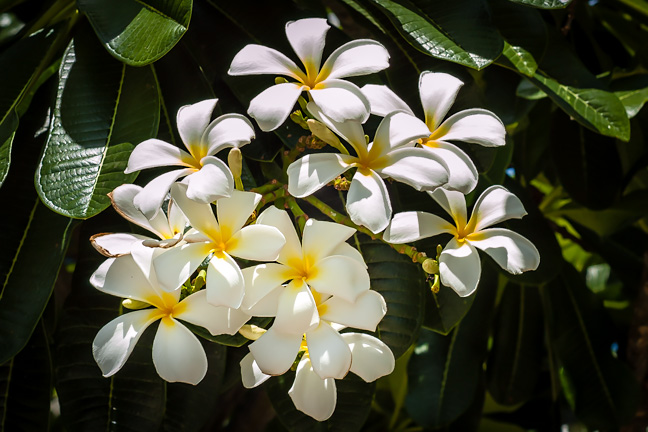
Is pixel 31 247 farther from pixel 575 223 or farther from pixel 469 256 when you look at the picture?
pixel 575 223

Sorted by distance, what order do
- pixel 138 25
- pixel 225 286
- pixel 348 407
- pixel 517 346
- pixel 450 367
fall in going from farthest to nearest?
pixel 517 346 < pixel 450 367 < pixel 348 407 < pixel 138 25 < pixel 225 286

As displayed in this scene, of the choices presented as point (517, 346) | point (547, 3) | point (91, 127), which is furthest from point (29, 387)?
point (517, 346)

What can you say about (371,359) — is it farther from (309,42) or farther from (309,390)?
(309,42)

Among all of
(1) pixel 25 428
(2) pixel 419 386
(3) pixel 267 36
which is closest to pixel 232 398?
(2) pixel 419 386

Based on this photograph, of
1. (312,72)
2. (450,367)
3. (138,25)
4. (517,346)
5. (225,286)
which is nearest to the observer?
(225,286)

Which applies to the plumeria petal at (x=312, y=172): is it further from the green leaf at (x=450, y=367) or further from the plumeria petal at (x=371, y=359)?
the green leaf at (x=450, y=367)

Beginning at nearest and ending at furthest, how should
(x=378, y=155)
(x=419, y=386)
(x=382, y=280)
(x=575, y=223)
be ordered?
(x=378, y=155) < (x=382, y=280) < (x=419, y=386) < (x=575, y=223)
